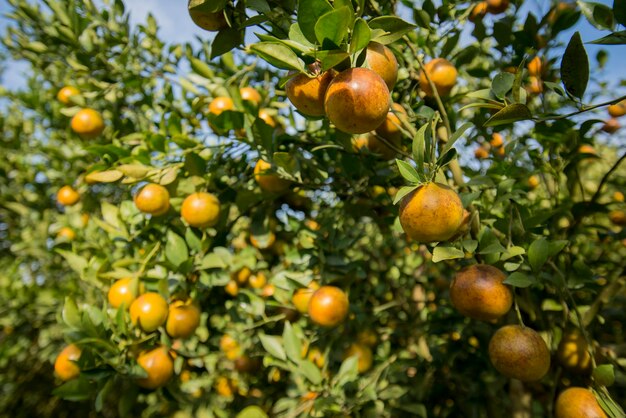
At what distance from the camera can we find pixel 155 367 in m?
1.16

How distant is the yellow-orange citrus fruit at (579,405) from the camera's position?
2.79 ft

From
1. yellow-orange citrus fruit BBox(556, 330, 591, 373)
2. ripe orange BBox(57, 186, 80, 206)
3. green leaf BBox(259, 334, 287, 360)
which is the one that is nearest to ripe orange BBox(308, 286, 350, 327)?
green leaf BBox(259, 334, 287, 360)

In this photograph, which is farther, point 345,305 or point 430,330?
point 430,330

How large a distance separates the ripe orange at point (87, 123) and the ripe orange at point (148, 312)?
88 centimetres

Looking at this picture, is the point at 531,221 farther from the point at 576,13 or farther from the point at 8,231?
the point at 8,231

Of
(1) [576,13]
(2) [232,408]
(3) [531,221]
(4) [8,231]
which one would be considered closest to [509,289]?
(3) [531,221]

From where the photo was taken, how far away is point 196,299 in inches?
53.9

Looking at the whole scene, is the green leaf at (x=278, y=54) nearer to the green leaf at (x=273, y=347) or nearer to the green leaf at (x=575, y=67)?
the green leaf at (x=575, y=67)

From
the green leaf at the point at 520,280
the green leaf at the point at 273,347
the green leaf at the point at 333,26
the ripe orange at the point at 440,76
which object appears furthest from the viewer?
the green leaf at the point at 273,347

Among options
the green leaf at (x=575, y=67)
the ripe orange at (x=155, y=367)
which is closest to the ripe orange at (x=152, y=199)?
the ripe orange at (x=155, y=367)

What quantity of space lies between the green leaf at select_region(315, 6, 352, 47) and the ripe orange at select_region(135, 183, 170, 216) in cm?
80

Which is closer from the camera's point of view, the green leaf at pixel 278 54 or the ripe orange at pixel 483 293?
the green leaf at pixel 278 54

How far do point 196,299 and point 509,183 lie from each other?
1.07 metres

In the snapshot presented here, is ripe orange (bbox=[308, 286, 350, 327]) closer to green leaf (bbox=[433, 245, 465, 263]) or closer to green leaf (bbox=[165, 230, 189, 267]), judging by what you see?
green leaf (bbox=[165, 230, 189, 267])
